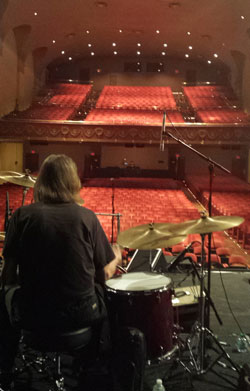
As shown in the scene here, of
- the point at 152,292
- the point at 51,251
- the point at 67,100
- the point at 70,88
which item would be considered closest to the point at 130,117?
the point at 67,100

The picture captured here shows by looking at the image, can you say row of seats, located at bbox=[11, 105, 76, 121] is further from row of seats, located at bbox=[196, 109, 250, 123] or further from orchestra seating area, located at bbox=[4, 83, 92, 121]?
row of seats, located at bbox=[196, 109, 250, 123]

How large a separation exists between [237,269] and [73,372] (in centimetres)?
263

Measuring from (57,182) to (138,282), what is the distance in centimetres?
81

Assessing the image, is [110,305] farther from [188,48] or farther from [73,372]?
[188,48]

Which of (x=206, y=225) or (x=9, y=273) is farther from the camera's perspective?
(x=206, y=225)

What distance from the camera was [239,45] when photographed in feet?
41.5

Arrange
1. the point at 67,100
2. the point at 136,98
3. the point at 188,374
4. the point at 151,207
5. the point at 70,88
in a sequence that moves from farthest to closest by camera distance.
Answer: the point at 70,88 → the point at 136,98 → the point at 67,100 → the point at 151,207 → the point at 188,374

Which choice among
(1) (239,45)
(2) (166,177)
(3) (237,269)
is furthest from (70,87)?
(3) (237,269)

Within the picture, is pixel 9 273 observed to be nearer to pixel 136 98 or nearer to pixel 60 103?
pixel 60 103

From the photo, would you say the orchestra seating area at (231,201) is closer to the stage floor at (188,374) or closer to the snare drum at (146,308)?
the stage floor at (188,374)

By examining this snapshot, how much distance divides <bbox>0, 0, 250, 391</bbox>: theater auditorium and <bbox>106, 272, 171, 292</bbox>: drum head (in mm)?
11

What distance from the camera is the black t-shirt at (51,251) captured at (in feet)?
4.85

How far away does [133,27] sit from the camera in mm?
12047

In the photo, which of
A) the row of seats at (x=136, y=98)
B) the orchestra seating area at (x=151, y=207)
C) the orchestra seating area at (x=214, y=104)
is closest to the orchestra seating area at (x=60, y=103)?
the row of seats at (x=136, y=98)
